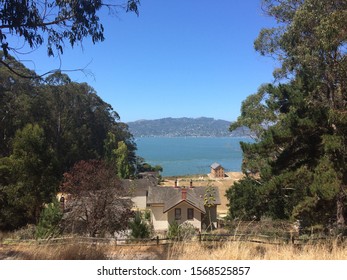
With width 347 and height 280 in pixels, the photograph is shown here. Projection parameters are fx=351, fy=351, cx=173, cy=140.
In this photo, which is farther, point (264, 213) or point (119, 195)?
point (264, 213)

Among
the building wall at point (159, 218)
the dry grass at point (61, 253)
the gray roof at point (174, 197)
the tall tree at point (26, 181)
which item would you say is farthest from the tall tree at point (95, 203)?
the building wall at point (159, 218)

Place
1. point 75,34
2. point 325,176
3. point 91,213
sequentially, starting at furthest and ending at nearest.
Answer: point 91,213 < point 325,176 < point 75,34

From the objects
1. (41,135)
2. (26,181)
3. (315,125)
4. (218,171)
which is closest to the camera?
(315,125)

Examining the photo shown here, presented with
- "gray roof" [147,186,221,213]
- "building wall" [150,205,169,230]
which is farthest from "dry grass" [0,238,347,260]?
"building wall" [150,205,169,230]

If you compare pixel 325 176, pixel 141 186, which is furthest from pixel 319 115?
pixel 141 186

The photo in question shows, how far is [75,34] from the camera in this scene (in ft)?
25.2

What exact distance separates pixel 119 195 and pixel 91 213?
1.52 metres

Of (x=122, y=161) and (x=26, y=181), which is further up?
(x=122, y=161)

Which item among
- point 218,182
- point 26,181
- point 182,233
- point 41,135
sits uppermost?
point 41,135

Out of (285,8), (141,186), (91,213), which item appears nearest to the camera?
(285,8)

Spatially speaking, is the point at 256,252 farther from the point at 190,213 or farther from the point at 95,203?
the point at 190,213

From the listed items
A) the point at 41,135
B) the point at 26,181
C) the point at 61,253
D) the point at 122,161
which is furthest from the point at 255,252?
the point at 122,161

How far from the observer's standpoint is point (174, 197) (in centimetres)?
2817
